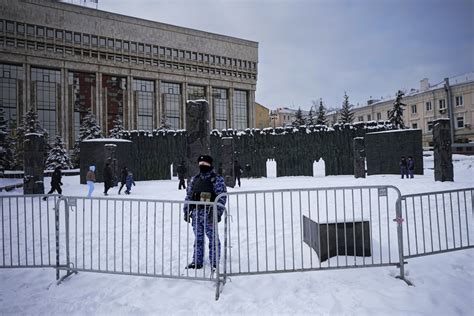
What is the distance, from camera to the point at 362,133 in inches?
930

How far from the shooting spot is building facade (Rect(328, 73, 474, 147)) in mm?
43094

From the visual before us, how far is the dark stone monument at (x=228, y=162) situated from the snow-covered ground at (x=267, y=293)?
11.8m

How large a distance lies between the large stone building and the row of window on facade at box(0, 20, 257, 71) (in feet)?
0.45

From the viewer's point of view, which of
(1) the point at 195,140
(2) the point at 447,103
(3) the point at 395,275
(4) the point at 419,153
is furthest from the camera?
(2) the point at 447,103

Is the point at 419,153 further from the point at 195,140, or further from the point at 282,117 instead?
the point at 282,117

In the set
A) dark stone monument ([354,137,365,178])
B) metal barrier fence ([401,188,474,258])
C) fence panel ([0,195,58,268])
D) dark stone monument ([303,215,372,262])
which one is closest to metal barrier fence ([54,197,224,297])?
fence panel ([0,195,58,268])

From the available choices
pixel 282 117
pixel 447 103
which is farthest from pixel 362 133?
pixel 282 117

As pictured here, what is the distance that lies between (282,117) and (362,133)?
7766 centimetres

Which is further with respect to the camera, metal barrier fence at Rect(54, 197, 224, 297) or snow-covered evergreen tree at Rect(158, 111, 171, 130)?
snow-covered evergreen tree at Rect(158, 111, 171, 130)

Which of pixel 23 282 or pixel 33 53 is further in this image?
pixel 33 53

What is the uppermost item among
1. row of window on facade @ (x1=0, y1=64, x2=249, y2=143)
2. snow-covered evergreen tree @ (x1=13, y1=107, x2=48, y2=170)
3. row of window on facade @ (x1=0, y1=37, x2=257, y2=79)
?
row of window on facade @ (x1=0, y1=37, x2=257, y2=79)

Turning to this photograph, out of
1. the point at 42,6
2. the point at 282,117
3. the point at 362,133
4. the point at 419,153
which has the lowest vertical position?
the point at 419,153

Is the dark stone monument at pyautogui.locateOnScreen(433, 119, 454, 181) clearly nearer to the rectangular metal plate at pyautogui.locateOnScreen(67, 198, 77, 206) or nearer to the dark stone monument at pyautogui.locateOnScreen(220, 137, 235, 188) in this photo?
the dark stone monument at pyautogui.locateOnScreen(220, 137, 235, 188)

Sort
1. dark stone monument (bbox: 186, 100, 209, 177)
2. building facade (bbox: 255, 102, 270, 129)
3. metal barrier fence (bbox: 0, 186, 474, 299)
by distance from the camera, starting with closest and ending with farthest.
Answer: metal barrier fence (bbox: 0, 186, 474, 299) → dark stone monument (bbox: 186, 100, 209, 177) → building facade (bbox: 255, 102, 270, 129)
